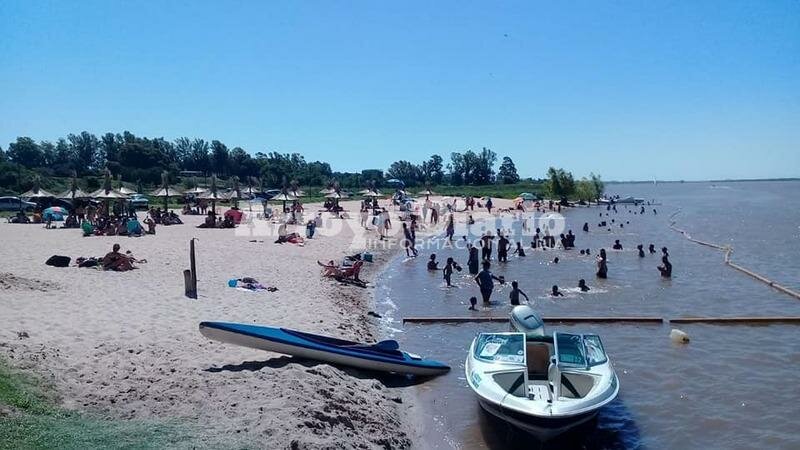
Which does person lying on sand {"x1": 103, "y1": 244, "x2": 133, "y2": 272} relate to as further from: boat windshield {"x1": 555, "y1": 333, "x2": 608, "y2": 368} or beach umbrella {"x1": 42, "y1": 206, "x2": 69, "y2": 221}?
beach umbrella {"x1": 42, "y1": 206, "x2": 69, "y2": 221}

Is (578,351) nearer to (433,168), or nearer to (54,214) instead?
(54,214)

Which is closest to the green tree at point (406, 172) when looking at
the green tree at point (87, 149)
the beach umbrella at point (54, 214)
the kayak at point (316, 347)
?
the green tree at point (87, 149)

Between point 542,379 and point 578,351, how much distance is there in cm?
75

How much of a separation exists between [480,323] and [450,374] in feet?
13.7

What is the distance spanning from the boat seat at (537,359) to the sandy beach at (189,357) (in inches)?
88.2

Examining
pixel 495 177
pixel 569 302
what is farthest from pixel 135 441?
pixel 495 177

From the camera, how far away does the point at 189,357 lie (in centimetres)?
985

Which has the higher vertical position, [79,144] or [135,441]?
[79,144]

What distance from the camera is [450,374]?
39.1ft

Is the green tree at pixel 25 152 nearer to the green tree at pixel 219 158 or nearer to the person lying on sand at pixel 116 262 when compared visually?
the green tree at pixel 219 158

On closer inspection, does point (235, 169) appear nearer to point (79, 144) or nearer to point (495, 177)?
point (79, 144)

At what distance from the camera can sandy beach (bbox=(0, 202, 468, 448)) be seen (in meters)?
7.70

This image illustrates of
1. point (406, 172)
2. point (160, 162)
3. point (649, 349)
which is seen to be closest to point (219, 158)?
point (160, 162)

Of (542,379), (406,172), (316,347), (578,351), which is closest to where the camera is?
(578,351)
